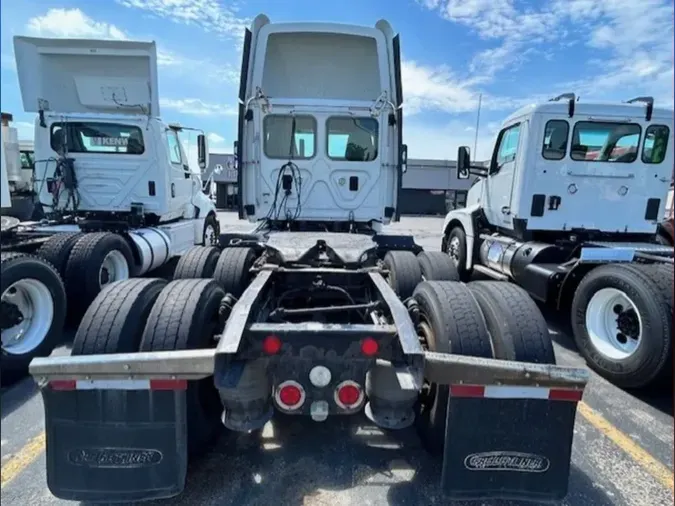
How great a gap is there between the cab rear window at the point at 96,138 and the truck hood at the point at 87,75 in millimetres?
247

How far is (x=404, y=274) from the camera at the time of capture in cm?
407

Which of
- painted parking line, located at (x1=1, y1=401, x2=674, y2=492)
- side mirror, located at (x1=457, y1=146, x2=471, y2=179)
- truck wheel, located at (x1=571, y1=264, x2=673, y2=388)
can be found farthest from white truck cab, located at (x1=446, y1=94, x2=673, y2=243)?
painted parking line, located at (x1=1, y1=401, x2=674, y2=492)

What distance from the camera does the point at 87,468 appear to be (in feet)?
6.57

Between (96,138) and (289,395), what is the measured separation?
6458 millimetres

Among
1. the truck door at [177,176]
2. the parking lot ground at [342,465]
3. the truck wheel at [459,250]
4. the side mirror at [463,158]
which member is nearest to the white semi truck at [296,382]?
the parking lot ground at [342,465]

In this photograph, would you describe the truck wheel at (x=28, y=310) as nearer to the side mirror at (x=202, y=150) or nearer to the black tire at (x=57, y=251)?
the black tire at (x=57, y=251)

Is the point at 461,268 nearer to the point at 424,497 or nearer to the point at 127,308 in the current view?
the point at 424,497

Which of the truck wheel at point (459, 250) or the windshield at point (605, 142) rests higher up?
the windshield at point (605, 142)

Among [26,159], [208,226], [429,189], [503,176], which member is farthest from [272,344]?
[429,189]

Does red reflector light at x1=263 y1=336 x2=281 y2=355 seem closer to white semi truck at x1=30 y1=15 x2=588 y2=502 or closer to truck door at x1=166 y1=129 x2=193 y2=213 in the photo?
white semi truck at x1=30 y1=15 x2=588 y2=502

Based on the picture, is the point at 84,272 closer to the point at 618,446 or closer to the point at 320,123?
the point at 320,123

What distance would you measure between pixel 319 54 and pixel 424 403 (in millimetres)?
4475

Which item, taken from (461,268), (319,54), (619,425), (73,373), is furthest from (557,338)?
(73,373)

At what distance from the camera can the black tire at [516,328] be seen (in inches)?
89.4
